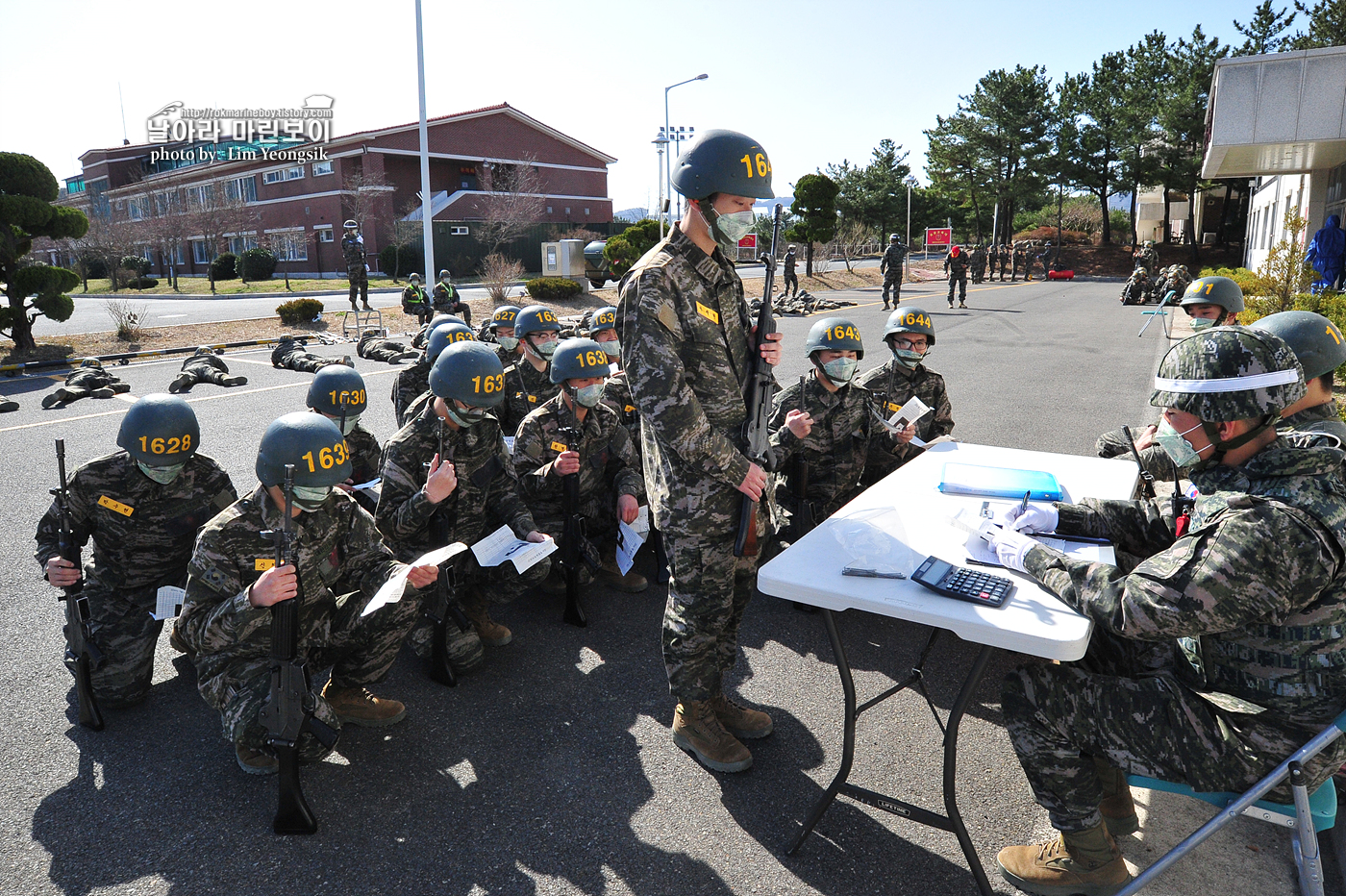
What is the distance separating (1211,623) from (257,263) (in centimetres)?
4741

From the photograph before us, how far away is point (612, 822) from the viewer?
2.98 metres

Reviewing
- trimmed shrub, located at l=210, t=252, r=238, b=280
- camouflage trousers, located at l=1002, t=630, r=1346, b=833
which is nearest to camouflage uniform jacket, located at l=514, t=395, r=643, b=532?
camouflage trousers, located at l=1002, t=630, r=1346, b=833

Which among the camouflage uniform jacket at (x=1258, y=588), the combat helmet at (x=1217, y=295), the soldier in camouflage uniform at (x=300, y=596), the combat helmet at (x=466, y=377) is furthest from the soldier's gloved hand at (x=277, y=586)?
the combat helmet at (x=1217, y=295)

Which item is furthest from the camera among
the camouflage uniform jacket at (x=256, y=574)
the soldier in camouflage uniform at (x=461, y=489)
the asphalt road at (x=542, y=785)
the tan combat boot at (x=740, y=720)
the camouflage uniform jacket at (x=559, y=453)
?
the camouflage uniform jacket at (x=559, y=453)

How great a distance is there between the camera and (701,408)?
296cm

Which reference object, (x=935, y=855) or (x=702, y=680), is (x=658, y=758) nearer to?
(x=702, y=680)

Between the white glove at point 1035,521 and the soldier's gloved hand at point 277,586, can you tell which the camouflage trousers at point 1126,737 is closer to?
the white glove at point 1035,521

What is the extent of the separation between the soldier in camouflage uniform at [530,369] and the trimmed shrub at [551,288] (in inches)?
752

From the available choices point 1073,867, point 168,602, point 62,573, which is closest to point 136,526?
point 62,573

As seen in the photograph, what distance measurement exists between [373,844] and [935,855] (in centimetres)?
199

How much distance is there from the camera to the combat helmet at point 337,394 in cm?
468

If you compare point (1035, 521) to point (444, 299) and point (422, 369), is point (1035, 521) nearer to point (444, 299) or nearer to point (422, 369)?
point (422, 369)

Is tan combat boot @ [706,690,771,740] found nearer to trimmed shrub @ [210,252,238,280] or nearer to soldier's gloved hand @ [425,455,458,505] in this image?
soldier's gloved hand @ [425,455,458,505]

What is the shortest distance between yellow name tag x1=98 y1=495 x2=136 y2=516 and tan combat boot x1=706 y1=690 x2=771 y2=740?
294cm
